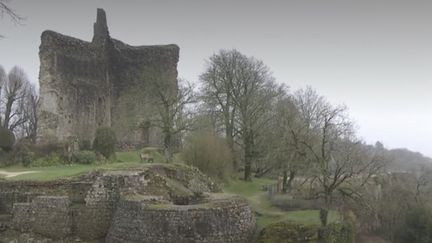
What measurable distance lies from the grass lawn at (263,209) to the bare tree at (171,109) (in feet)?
14.7

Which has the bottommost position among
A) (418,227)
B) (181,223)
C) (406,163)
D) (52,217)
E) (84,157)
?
(418,227)

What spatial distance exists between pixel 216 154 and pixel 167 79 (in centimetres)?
819

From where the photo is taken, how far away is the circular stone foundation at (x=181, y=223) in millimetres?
14461

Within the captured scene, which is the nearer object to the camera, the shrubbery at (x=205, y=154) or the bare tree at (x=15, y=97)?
the shrubbery at (x=205, y=154)

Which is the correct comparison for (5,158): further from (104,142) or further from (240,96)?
(240,96)

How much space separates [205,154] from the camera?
25.2 metres

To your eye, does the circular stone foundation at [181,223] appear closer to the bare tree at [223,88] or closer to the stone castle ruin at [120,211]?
the stone castle ruin at [120,211]

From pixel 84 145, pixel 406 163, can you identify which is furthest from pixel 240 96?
pixel 406 163

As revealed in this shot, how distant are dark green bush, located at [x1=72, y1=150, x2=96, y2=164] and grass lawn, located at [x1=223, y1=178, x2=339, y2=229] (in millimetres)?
8055

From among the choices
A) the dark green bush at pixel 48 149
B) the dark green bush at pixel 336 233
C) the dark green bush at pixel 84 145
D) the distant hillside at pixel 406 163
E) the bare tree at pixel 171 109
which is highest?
the bare tree at pixel 171 109

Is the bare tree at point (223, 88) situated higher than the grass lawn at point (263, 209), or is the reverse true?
the bare tree at point (223, 88)

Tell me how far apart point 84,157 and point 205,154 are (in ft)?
21.3

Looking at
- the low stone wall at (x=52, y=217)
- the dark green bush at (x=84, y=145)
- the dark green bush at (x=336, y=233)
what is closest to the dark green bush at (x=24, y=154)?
the dark green bush at (x=84, y=145)

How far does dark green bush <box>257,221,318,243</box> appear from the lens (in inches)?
608
